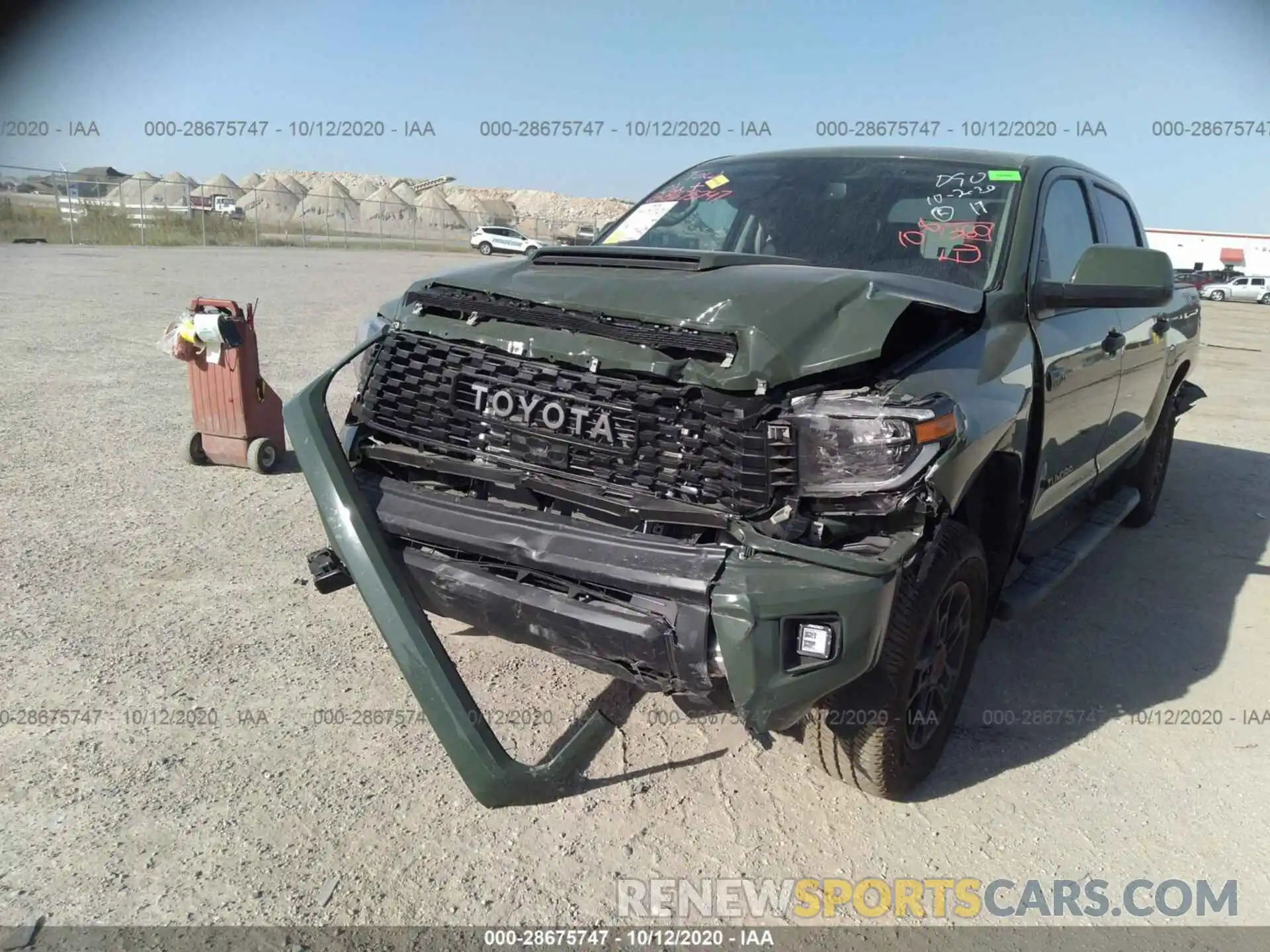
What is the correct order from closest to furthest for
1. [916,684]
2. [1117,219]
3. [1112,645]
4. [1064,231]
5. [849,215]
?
[916,684]
[849,215]
[1064,231]
[1112,645]
[1117,219]

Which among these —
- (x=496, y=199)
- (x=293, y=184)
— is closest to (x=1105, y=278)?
(x=293, y=184)

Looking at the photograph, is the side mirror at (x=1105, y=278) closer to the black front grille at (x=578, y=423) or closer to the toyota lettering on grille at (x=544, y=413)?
the black front grille at (x=578, y=423)

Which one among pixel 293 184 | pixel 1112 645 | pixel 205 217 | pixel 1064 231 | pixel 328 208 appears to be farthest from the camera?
pixel 293 184

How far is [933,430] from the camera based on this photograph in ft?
7.68

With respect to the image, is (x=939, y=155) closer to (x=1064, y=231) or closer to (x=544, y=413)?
(x=1064, y=231)

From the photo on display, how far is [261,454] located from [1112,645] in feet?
16.1

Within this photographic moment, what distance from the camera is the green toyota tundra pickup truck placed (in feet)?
7.59

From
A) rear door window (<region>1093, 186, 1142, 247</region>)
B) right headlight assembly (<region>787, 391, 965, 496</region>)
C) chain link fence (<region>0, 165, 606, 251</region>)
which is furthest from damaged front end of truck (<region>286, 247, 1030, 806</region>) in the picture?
chain link fence (<region>0, 165, 606, 251</region>)

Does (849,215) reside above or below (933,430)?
above

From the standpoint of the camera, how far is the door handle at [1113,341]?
392 cm

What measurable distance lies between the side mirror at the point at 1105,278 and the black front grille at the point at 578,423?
61.8 inches

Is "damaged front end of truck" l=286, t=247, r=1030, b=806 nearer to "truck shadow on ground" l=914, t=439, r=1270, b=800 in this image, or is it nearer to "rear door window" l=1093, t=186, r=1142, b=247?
"truck shadow on ground" l=914, t=439, r=1270, b=800

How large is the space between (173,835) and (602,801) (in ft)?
4.01

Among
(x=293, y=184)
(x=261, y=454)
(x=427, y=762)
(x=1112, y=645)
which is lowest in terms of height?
(x=1112, y=645)
